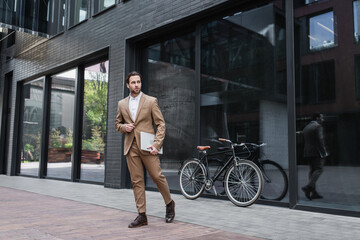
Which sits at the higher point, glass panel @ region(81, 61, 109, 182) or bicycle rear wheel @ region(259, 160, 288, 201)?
glass panel @ region(81, 61, 109, 182)

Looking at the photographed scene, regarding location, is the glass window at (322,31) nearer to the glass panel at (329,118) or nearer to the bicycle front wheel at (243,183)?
the glass panel at (329,118)

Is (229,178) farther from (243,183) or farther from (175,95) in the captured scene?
(175,95)

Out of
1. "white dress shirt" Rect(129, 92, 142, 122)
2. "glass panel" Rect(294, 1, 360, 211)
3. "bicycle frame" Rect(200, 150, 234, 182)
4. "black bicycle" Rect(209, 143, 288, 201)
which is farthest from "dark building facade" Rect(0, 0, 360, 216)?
"white dress shirt" Rect(129, 92, 142, 122)

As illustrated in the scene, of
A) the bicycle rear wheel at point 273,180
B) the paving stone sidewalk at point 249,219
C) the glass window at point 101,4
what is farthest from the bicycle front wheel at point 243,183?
the glass window at point 101,4

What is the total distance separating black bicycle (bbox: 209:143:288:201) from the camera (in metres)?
5.57

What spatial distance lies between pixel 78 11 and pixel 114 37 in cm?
253

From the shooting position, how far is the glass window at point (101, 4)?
9281 millimetres

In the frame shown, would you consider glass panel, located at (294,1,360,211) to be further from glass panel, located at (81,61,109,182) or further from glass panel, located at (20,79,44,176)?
glass panel, located at (20,79,44,176)

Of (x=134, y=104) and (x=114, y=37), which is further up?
(x=114, y=37)

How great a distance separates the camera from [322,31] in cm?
528

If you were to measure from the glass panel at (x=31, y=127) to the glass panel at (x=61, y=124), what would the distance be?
779mm

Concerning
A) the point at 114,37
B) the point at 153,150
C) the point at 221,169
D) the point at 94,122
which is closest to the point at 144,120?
the point at 153,150

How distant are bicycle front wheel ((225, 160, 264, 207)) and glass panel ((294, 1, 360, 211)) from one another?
644mm

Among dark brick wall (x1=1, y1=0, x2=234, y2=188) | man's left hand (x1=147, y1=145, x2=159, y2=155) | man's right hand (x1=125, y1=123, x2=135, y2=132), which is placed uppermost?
dark brick wall (x1=1, y1=0, x2=234, y2=188)
